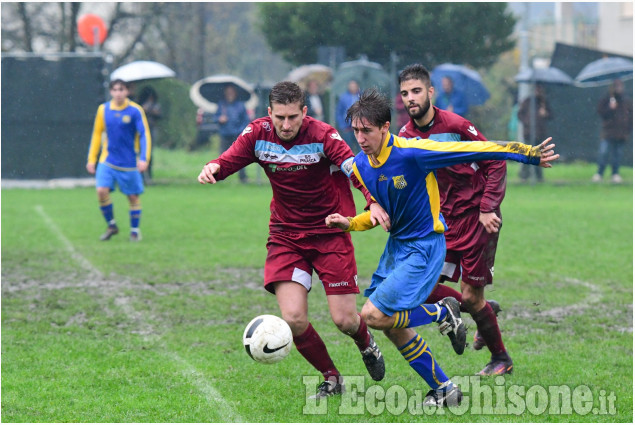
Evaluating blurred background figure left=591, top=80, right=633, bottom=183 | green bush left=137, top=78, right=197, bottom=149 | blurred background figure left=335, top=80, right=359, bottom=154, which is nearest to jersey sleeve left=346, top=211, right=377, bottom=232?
blurred background figure left=335, top=80, right=359, bottom=154

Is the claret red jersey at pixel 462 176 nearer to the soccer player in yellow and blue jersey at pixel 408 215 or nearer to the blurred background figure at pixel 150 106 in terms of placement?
the soccer player in yellow and blue jersey at pixel 408 215

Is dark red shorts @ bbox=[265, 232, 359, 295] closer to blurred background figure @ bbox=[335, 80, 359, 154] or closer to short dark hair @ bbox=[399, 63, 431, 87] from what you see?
short dark hair @ bbox=[399, 63, 431, 87]

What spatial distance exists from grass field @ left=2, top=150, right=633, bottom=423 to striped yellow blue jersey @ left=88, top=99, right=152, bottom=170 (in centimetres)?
106

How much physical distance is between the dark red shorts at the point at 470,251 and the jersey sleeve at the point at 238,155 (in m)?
1.40

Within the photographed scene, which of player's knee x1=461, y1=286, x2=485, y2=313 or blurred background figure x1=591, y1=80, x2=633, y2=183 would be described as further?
blurred background figure x1=591, y1=80, x2=633, y2=183

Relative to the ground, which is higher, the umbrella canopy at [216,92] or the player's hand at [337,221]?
the umbrella canopy at [216,92]

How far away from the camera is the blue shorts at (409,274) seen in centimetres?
479

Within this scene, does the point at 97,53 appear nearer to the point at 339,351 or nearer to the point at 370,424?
the point at 339,351

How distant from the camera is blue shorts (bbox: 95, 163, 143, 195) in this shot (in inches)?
460

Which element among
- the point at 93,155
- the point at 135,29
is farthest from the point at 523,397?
the point at 135,29

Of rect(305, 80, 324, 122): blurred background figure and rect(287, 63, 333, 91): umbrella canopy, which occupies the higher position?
rect(287, 63, 333, 91): umbrella canopy

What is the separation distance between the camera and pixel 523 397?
201 inches

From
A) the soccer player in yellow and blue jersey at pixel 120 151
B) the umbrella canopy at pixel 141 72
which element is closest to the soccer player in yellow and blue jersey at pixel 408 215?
the soccer player in yellow and blue jersey at pixel 120 151

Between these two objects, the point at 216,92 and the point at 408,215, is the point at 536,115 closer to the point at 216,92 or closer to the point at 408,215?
the point at 216,92
